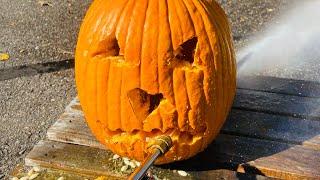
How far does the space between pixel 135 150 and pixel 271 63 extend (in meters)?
2.21

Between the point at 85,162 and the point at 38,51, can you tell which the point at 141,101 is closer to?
the point at 85,162

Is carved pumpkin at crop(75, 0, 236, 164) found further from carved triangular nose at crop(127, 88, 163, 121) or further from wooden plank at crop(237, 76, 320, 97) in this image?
wooden plank at crop(237, 76, 320, 97)

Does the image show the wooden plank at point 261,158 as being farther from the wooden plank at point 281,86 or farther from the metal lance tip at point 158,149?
the wooden plank at point 281,86

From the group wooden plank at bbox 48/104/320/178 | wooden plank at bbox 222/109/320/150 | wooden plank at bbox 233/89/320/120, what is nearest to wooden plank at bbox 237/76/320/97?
wooden plank at bbox 233/89/320/120

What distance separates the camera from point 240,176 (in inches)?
77.4

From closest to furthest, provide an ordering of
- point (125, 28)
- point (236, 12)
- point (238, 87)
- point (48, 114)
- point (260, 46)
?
point (125, 28) → point (238, 87) → point (48, 114) → point (260, 46) → point (236, 12)

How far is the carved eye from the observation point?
184cm

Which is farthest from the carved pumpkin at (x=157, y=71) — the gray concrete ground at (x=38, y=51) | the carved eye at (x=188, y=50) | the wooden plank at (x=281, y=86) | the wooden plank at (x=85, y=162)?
the gray concrete ground at (x=38, y=51)

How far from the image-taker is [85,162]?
2.09m

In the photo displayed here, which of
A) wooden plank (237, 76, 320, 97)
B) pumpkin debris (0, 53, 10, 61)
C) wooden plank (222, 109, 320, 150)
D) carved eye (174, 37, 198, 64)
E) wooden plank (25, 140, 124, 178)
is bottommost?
pumpkin debris (0, 53, 10, 61)

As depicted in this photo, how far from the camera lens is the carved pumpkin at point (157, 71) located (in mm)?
1779

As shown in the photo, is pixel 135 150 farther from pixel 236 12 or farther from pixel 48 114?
pixel 236 12

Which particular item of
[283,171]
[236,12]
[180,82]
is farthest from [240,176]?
[236,12]

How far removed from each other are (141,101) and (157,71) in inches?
6.3
